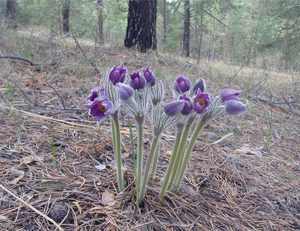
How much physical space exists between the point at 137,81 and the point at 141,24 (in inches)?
167

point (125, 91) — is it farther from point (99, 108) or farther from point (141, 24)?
point (141, 24)

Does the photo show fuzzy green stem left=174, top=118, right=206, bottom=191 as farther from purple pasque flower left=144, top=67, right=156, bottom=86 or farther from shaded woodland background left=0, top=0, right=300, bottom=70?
shaded woodland background left=0, top=0, right=300, bottom=70

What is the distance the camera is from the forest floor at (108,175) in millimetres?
1322

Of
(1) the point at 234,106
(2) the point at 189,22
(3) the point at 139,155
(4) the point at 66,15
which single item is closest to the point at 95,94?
(3) the point at 139,155

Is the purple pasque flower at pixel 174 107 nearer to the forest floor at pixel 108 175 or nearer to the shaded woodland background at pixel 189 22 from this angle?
the forest floor at pixel 108 175

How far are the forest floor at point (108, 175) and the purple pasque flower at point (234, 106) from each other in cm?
38

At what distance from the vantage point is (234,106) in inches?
50.8

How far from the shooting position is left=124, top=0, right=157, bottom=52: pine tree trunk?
Answer: 528 cm

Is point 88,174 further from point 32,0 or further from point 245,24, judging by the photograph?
point 245,24

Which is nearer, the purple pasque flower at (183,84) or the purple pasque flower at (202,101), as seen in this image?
the purple pasque flower at (202,101)

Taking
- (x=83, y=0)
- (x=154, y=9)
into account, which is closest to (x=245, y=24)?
(x=83, y=0)

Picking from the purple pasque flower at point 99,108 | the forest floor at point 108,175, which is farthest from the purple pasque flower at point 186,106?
the forest floor at point 108,175

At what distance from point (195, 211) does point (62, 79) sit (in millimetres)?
2065

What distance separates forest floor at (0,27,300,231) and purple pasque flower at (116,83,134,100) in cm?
38
